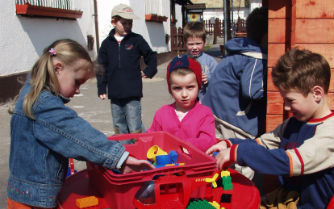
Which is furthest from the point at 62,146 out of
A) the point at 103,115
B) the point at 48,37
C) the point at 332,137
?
the point at 48,37

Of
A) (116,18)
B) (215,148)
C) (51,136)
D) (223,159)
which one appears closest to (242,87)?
(215,148)

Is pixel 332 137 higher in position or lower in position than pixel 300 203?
higher

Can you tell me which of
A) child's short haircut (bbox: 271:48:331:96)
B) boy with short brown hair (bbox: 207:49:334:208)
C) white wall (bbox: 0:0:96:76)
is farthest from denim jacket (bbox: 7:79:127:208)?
white wall (bbox: 0:0:96:76)

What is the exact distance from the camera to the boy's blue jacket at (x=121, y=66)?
4.48m

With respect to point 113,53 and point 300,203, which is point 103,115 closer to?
point 113,53

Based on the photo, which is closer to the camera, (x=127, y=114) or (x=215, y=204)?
(x=215, y=204)

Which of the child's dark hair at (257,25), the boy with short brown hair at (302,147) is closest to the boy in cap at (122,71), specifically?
the child's dark hair at (257,25)

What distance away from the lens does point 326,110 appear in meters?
1.96

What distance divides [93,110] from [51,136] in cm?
500

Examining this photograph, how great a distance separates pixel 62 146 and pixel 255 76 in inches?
65.2

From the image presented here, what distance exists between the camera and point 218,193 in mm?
1846

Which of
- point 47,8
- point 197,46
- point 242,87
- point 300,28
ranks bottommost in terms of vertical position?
point 242,87

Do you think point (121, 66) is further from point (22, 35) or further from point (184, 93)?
point (22, 35)

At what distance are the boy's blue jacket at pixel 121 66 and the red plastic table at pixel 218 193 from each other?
2.43m
